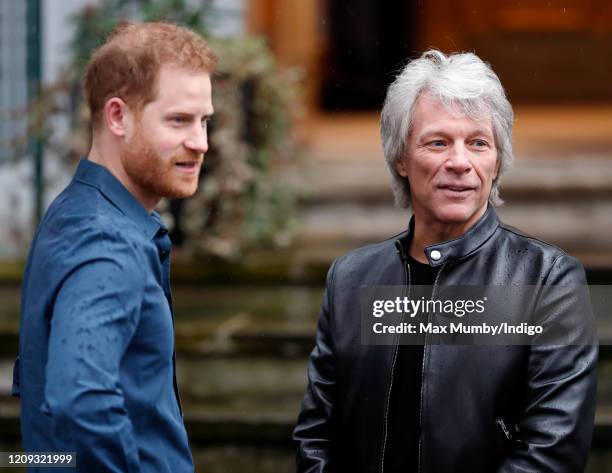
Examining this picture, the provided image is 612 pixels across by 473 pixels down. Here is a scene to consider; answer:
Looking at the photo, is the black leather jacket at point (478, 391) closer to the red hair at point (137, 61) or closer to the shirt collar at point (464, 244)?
the shirt collar at point (464, 244)

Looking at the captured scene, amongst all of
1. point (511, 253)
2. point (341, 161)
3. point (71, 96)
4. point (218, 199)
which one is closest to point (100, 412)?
point (511, 253)

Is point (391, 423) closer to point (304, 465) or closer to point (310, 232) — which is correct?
point (304, 465)

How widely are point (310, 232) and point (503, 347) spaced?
3.80m

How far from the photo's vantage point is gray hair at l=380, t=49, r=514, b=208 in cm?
219

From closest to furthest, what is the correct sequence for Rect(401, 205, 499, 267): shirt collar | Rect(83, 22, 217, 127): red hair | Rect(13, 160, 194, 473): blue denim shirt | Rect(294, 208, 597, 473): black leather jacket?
Rect(13, 160, 194, 473): blue denim shirt, Rect(83, 22, 217, 127): red hair, Rect(294, 208, 597, 473): black leather jacket, Rect(401, 205, 499, 267): shirt collar

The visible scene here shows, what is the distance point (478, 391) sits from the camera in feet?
7.10

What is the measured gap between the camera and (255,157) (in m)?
5.61

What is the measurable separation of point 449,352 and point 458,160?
38 cm

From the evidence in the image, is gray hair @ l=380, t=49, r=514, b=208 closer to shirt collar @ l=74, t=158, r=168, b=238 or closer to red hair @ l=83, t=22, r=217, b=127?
red hair @ l=83, t=22, r=217, b=127

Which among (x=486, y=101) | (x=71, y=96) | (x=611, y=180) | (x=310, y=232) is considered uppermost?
(x=486, y=101)

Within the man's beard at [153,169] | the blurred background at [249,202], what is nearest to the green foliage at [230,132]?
the blurred background at [249,202]

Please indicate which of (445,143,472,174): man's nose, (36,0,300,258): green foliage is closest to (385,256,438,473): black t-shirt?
(445,143,472,174): man's nose
